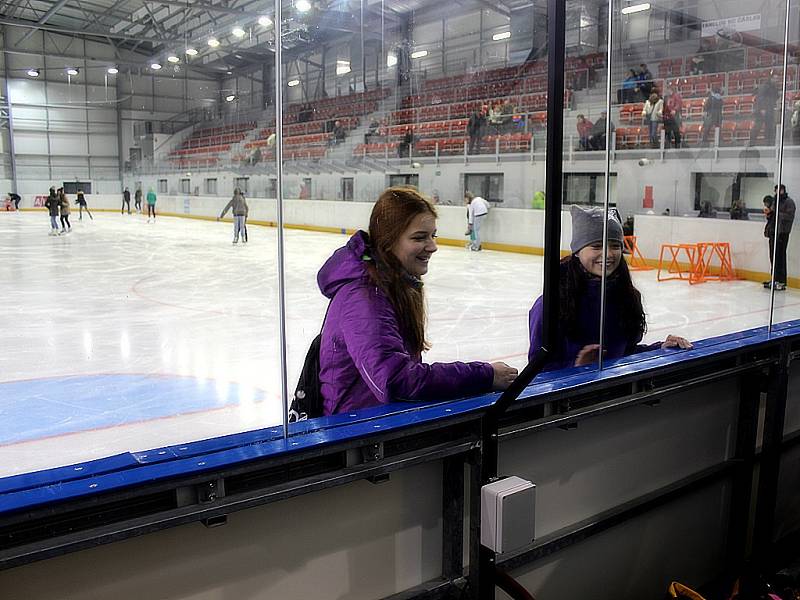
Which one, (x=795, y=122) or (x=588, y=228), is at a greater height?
(x=795, y=122)

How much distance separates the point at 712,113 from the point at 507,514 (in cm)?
930

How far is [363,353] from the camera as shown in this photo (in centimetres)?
163

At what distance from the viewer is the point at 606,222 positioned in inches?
88.3

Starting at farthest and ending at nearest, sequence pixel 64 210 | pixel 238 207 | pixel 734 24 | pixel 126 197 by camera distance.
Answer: pixel 64 210 → pixel 126 197 → pixel 734 24 → pixel 238 207

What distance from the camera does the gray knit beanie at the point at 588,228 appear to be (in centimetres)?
223

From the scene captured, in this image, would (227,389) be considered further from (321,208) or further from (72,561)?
(72,561)

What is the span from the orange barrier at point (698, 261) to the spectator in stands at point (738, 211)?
14.1 inches

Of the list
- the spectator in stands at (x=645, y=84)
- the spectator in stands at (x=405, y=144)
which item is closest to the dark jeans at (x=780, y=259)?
the spectator in stands at (x=405, y=144)

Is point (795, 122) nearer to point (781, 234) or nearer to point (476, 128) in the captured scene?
point (781, 234)

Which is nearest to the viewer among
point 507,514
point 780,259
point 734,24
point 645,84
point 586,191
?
point 507,514

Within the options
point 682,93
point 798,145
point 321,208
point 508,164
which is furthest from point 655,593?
point 682,93

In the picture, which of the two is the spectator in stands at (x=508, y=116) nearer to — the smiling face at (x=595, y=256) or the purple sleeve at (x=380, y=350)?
the smiling face at (x=595, y=256)

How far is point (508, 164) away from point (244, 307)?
12.6 ft

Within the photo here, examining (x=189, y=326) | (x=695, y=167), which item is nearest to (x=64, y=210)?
(x=189, y=326)
